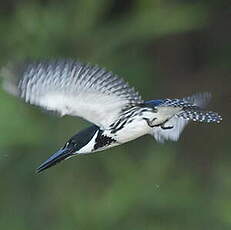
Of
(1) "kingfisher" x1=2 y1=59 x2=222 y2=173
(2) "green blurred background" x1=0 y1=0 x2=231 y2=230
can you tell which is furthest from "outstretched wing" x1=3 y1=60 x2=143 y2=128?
(2) "green blurred background" x1=0 y1=0 x2=231 y2=230

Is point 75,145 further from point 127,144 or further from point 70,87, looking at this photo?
point 127,144

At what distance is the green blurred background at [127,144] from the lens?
303 cm

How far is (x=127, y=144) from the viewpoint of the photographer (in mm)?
3211

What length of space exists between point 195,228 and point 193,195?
11 centimetres

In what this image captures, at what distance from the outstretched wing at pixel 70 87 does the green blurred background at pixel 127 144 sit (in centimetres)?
126

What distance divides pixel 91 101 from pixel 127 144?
60.1 inches

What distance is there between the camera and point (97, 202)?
3.02 m

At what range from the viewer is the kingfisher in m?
1.67

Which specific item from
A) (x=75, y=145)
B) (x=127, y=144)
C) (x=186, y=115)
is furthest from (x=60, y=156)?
(x=127, y=144)

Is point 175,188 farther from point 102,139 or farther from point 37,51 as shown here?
point 102,139

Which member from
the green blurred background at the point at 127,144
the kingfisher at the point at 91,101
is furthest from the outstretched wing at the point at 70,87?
the green blurred background at the point at 127,144

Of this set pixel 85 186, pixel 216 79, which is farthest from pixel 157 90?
pixel 85 186

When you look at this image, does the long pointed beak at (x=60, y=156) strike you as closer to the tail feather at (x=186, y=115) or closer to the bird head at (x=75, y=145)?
the bird head at (x=75, y=145)

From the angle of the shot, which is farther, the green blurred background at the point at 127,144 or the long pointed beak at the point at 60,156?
the green blurred background at the point at 127,144
